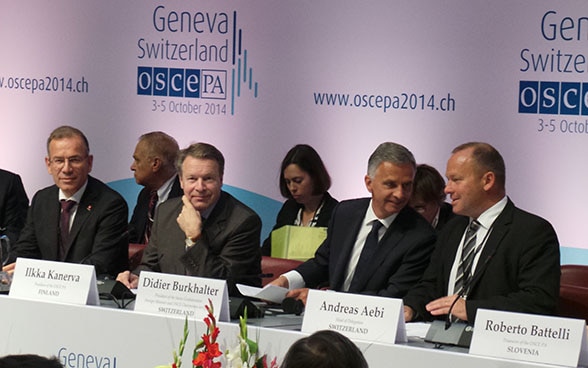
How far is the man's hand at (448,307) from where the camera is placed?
13.2 ft

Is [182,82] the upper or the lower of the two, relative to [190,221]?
upper

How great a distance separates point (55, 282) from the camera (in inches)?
172

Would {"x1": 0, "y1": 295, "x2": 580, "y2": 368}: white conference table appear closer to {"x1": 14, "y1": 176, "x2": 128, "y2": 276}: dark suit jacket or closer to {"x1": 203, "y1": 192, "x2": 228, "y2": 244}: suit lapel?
{"x1": 203, "y1": 192, "x2": 228, "y2": 244}: suit lapel

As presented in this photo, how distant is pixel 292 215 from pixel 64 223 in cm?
182

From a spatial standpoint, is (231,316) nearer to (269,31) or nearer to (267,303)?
(267,303)

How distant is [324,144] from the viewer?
7.63 m

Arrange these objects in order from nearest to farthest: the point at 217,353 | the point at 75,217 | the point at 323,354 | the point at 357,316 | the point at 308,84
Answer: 1. the point at 323,354
2. the point at 217,353
3. the point at 357,316
4. the point at 75,217
5. the point at 308,84

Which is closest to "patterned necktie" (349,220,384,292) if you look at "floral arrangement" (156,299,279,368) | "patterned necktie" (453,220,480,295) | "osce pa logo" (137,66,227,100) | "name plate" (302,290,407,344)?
"patterned necktie" (453,220,480,295)

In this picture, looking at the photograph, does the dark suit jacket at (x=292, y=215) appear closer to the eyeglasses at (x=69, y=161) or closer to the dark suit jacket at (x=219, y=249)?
the eyeglasses at (x=69, y=161)

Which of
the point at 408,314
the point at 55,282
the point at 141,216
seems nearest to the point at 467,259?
the point at 408,314

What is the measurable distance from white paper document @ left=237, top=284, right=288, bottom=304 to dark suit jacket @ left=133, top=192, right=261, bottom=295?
46 centimetres

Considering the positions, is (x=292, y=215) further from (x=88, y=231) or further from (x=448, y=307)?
→ (x=448, y=307)

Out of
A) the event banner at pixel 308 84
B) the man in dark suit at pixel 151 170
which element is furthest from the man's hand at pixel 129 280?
the event banner at pixel 308 84

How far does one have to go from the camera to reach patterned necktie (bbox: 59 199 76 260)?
5488 mm
